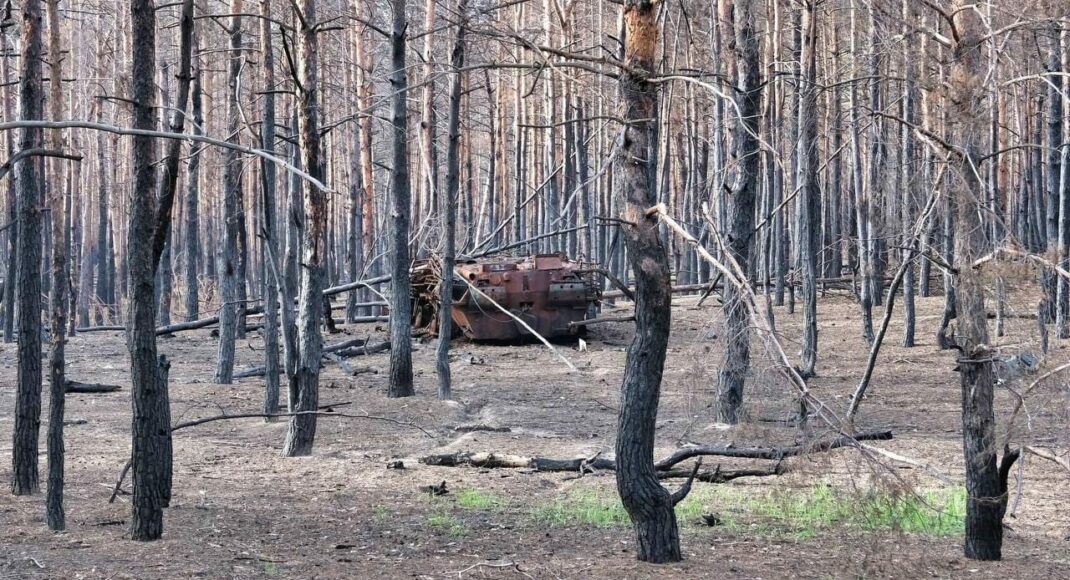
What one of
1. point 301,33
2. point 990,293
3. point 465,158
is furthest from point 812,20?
point 465,158

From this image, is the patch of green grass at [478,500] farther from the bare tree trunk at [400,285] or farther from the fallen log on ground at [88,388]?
the fallen log on ground at [88,388]

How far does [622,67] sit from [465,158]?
2581 cm

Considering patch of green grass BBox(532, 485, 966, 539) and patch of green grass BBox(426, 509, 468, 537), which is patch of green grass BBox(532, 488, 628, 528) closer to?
patch of green grass BBox(532, 485, 966, 539)

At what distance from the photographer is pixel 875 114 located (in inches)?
243

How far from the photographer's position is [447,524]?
790 cm

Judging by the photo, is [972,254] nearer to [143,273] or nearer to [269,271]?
[143,273]

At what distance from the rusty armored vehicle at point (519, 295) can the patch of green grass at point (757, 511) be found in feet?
33.1

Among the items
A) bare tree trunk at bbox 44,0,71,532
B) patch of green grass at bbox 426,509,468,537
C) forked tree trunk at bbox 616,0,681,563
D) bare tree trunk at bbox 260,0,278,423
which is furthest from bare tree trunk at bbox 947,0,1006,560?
bare tree trunk at bbox 260,0,278,423

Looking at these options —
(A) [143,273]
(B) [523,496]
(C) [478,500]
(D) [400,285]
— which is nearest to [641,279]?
(A) [143,273]

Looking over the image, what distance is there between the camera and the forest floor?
6.18m

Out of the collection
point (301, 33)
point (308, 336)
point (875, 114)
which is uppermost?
point (301, 33)

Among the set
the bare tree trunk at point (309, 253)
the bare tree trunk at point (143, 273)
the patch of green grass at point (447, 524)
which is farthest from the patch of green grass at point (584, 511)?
the bare tree trunk at point (309, 253)

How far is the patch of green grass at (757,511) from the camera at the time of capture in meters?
7.56

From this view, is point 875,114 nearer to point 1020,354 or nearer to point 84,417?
point 1020,354
